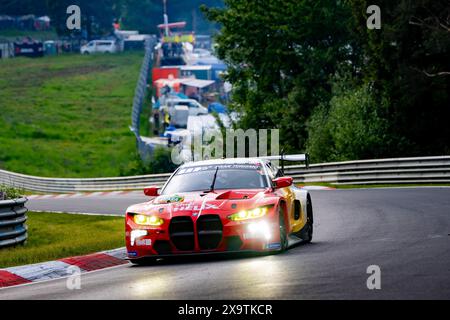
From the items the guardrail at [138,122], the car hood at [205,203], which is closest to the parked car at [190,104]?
the guardrail at [138,122]

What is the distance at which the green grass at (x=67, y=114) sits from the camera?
6512 centimetres

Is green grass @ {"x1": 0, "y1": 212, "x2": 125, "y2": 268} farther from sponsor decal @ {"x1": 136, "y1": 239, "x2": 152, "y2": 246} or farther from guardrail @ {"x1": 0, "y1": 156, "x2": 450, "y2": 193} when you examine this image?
guardrail @ {"x1": 0, "y1": 156, "x2": 450, "y2": 193}

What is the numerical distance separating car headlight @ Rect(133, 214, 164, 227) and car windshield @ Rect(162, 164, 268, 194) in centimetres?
99

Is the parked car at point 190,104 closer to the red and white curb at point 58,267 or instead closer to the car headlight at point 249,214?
the red and white curb at point 58,267

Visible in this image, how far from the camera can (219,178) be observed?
14844mm

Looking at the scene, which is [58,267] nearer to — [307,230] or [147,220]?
[147,220]

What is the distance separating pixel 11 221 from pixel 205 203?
4075 millimetres

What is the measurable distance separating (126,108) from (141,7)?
70.7 meters

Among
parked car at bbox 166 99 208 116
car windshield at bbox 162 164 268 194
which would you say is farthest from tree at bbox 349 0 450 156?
parked car at bbox 166 99 208 116

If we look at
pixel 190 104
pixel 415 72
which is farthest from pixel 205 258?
pixel 190 104

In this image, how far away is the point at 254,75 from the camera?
53.0 meters

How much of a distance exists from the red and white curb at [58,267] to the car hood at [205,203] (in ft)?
3.76

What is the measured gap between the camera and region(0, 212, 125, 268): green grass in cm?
1555

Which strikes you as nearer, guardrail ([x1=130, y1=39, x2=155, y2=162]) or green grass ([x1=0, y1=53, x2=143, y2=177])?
guardrail ([x1=130, y1=39, x2=155, y2=162])
